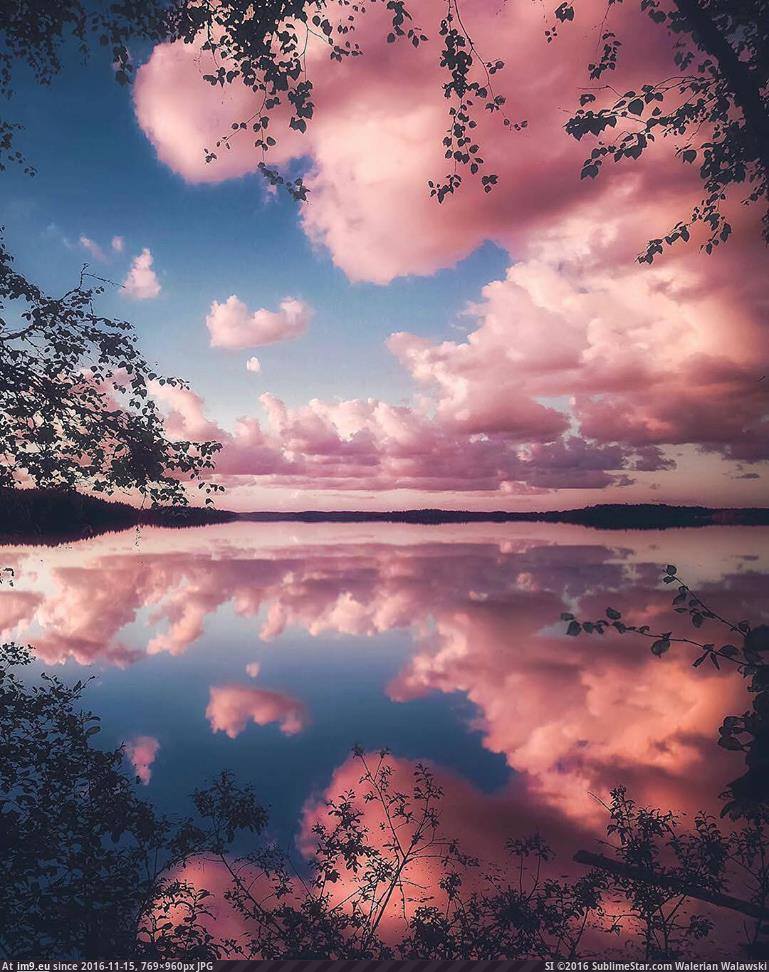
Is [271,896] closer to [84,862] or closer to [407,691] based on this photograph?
[84,862]

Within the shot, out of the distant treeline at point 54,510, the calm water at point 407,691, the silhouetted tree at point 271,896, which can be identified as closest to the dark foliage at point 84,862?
the silhouetted tree at point 271,896

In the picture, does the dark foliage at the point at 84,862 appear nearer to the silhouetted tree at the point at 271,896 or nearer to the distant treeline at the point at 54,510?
the silhouetted tree at the point at 271,896

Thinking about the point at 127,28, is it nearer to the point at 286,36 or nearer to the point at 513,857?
the point at 286,36

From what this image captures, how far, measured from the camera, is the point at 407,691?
26.1 m

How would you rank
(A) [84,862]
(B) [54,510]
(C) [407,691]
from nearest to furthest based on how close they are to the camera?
(A) [84,862] < (B) [54,510] < (C) [407,691]

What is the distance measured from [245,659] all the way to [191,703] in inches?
292

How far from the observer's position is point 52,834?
27.4ft

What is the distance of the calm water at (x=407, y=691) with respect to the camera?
1659 cm

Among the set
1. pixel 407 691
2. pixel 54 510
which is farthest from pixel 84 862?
pixel 407 691

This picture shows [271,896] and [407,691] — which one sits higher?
[271,896]

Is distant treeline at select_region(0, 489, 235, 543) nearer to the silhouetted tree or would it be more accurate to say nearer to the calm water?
the silhouetted tree

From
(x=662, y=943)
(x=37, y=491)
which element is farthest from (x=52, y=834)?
(x=662, y=943)

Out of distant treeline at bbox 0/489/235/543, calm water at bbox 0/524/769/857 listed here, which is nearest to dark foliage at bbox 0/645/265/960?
distant treeline at bbox 0/489/235/543

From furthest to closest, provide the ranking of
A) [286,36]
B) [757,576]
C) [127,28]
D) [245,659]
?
1. [757,576]
2. [245,659]
3. [127,28]
4. [286,36]
